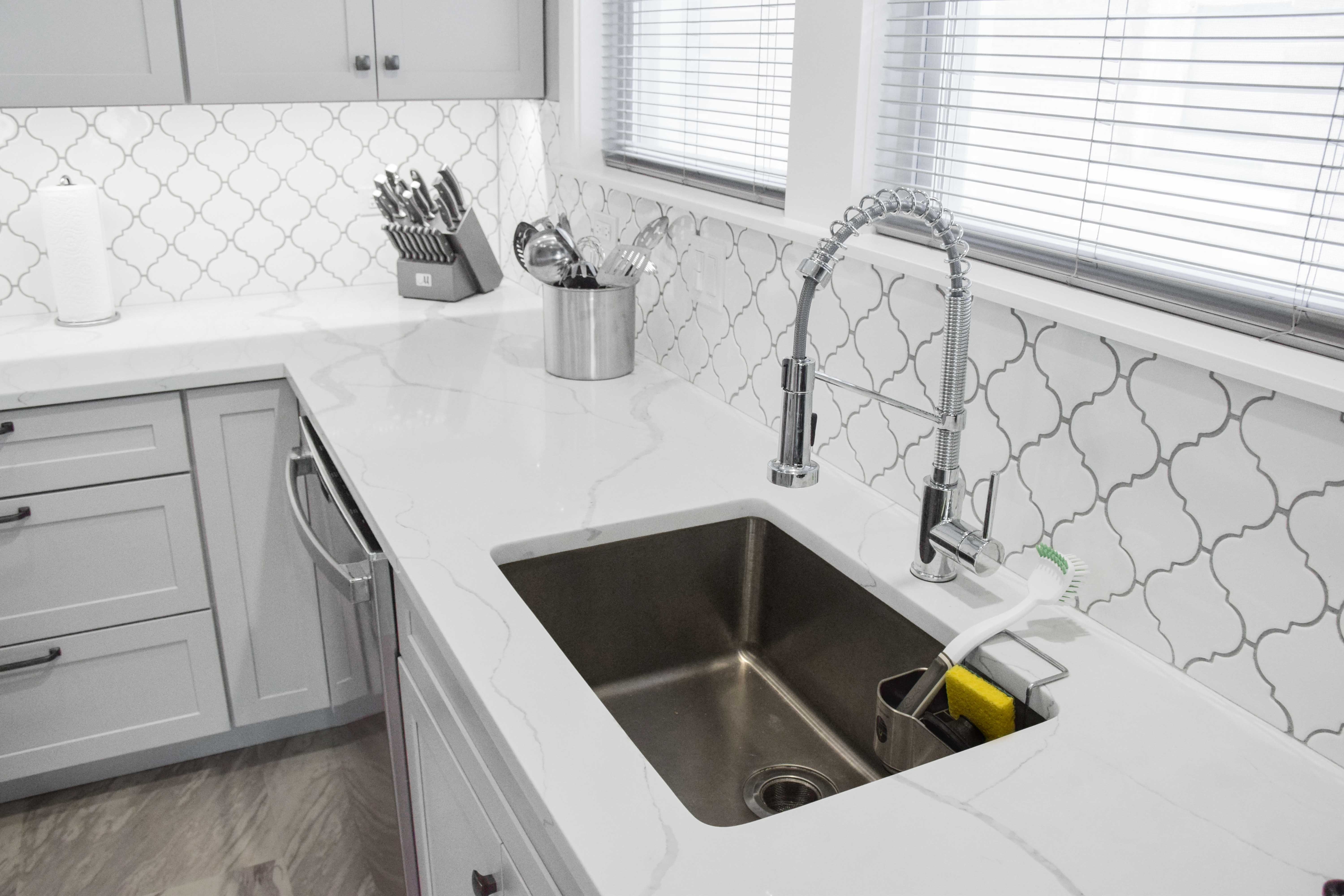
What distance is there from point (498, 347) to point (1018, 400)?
4.10 ft

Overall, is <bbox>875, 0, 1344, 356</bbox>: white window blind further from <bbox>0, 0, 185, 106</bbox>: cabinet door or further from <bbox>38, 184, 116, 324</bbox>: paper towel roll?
<bbox>38, 184, 116, 324</bbox>: paper towel roll

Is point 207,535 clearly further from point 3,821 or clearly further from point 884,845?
point 884,845

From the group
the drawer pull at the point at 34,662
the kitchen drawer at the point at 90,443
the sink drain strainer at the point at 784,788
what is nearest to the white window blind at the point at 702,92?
the sink drain strainer at the point at 784,788

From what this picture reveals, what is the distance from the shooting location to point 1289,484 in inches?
38.1

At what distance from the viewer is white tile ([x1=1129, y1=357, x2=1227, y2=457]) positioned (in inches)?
40.3

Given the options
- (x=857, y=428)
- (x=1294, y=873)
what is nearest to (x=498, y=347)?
(x=857, y=428)

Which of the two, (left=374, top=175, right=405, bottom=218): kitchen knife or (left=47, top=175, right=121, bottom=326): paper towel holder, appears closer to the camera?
(left=47, top=175, right=121, bottom=326): paper towel holder

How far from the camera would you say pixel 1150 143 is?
1.13m

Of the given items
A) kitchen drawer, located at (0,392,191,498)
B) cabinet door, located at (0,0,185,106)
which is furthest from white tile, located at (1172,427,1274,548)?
cabinet door, located at (0,0,185,106)

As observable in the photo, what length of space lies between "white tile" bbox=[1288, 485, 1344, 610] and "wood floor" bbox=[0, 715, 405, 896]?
142 centimetres

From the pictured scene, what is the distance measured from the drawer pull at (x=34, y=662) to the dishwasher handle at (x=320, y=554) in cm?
53

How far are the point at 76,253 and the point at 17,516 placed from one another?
64cm

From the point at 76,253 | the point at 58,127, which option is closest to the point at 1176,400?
the point at 76,253

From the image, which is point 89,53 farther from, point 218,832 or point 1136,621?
point 1136,621
